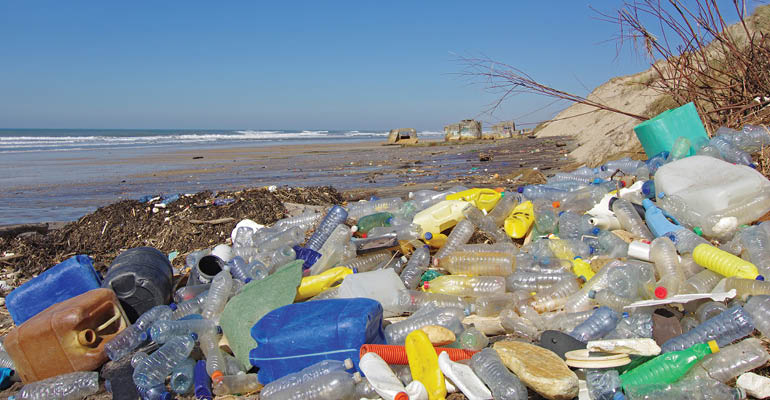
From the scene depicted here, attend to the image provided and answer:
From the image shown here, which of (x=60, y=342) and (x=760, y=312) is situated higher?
(x=760, y=312)

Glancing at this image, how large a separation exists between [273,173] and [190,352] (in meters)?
11.9

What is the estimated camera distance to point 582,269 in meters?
3.89

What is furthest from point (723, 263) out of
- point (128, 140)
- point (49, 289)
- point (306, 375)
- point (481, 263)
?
point (128, 140)

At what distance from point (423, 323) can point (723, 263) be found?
76.0 inches

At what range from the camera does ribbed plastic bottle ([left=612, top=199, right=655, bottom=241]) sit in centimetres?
426

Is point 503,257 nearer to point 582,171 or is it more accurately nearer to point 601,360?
point 601,360

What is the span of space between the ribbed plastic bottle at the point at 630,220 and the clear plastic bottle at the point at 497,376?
7.25ft

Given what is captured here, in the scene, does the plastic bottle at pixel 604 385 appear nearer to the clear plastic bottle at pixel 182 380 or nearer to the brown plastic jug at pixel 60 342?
the clear plastic bottle at pixel 182 380

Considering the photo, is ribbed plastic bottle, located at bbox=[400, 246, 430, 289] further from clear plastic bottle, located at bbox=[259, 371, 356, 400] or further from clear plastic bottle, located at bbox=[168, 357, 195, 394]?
clear plastic bottle, located at bbox=[168, 357, 195, 394]

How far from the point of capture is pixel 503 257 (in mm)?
4160

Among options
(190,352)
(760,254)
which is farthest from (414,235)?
(760,254)

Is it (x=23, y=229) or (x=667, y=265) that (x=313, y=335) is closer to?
(x=667, y=265)

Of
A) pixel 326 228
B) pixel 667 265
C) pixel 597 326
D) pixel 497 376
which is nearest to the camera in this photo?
pixel 497 376

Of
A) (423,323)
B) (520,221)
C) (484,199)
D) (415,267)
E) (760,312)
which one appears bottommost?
(423,323)
